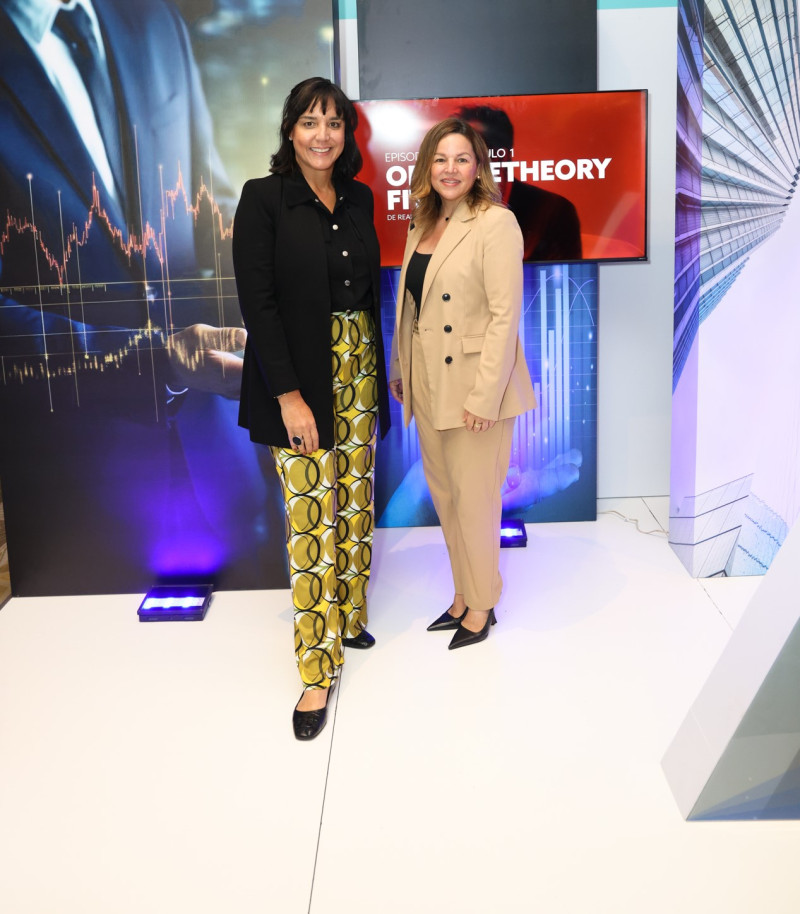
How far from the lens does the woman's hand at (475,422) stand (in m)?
2.88

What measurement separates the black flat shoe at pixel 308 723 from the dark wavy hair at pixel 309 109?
4.87ft

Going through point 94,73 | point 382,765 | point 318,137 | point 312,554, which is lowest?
point 382,765

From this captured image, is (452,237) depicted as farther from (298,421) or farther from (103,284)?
(103,284)

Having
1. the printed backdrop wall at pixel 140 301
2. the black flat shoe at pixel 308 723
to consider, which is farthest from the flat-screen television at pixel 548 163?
the black flat shoe at pixel 308 723

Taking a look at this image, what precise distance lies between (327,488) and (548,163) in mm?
1734

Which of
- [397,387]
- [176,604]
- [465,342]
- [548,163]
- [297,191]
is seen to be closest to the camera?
[297,191]

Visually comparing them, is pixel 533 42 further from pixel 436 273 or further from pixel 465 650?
pixel 465 650

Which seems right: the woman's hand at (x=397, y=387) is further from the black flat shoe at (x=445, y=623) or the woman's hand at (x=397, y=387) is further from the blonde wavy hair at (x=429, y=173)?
the black flat shoe at (x=445, y=623)

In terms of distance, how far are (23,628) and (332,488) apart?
138 cm

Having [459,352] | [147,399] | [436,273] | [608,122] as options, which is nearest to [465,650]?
[459,352]

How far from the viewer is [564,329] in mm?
4195

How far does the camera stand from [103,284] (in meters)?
3.44

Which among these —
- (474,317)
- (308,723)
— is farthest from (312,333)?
(308,723)

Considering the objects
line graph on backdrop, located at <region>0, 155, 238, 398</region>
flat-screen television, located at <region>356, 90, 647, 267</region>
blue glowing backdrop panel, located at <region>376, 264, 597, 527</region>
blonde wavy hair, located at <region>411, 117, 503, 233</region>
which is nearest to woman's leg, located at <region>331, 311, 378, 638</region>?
blonde wavy hair, located at <region>411, 117, 503, 233</region>
